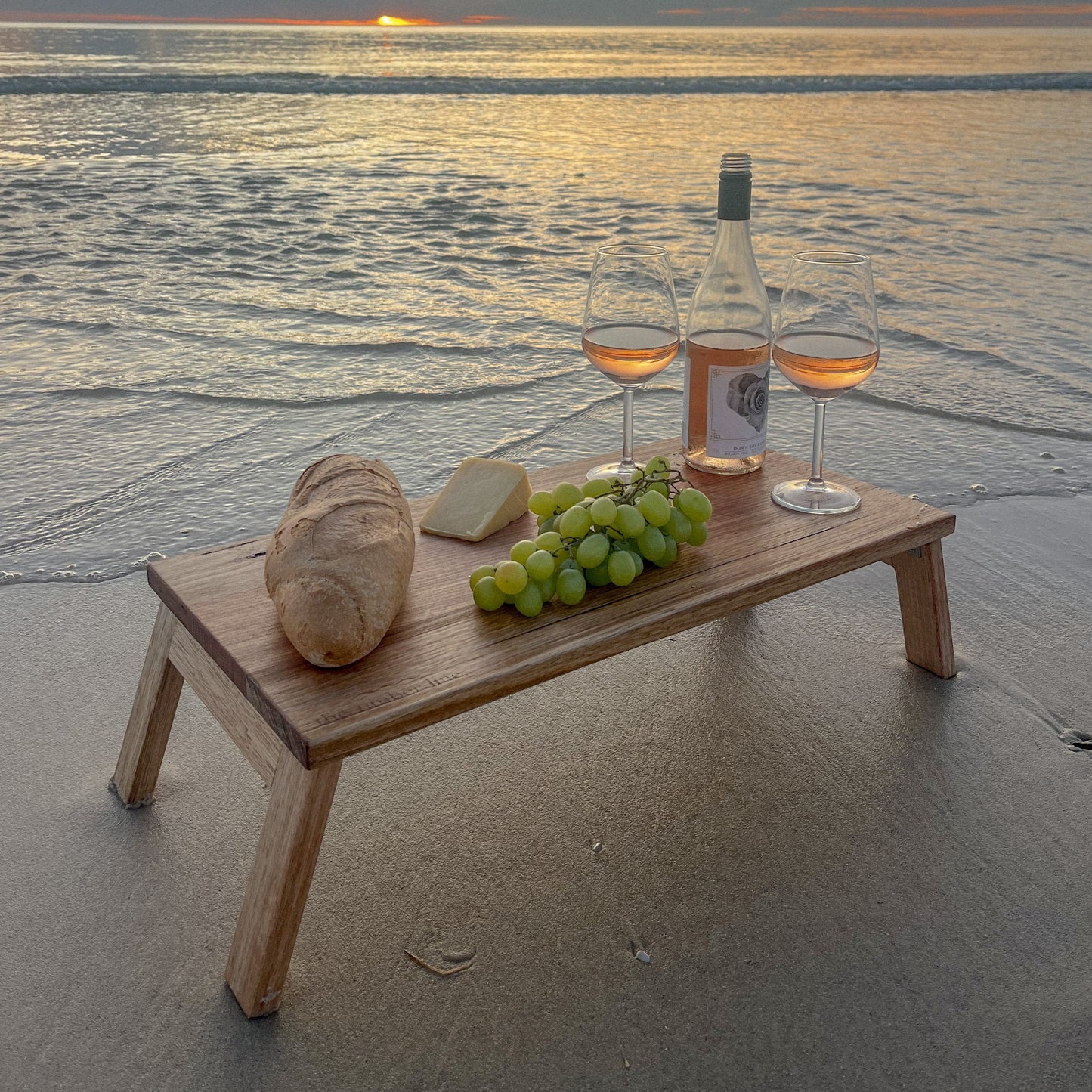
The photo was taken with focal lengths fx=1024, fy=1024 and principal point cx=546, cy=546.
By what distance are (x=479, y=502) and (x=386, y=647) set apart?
1.55 ft

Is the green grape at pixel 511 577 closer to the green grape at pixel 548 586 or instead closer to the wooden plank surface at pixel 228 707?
the green grape at pixel 548 586

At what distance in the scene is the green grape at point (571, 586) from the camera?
1.56m

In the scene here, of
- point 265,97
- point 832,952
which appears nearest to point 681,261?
point 832,952

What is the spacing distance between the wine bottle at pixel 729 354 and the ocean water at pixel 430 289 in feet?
5.01

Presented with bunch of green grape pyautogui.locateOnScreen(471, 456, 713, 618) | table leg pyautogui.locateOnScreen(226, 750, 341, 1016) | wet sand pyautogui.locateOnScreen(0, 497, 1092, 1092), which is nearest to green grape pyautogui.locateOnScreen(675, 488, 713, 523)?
bunch of green grape pyautogui.locateOnScreen(471, 456, 713, 618)

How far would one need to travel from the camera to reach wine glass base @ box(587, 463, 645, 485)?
6.72 feet

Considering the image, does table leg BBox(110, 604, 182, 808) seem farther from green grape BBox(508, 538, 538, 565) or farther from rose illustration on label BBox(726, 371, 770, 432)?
rose illustration on label BBox(726, 371, 770, 432)

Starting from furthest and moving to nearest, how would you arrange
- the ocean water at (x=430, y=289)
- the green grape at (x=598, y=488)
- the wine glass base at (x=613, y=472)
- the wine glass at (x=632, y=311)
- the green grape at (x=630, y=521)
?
the ocean water at (x=430, y=289)
the wine glass base at (x=613, y=472)
the wine glass at (x=632, y=311)
the green grape at (x=598, y=488)
the green grape at (x=630, y=521)

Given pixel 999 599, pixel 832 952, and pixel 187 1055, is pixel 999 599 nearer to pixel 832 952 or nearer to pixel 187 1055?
pixel 832 952

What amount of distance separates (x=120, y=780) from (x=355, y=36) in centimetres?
3606

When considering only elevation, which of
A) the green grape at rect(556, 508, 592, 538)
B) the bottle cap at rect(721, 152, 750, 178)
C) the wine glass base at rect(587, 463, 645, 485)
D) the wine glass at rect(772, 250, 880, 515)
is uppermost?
the bottle cap at rect(721, 152, 750, 178)

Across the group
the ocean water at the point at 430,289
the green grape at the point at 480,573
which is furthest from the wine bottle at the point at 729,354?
the ocean water at the point at 430,289

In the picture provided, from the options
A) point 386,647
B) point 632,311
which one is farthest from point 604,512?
point 632,311

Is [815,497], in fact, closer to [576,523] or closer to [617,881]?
[576,523]
